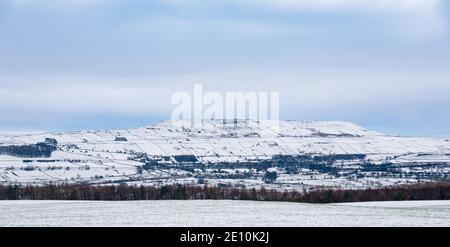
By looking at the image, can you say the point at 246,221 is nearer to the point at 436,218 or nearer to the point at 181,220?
the point at 181,220

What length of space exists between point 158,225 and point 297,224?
9.89 m

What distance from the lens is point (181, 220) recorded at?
6750 centimetres

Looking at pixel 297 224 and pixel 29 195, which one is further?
pixel 29 195

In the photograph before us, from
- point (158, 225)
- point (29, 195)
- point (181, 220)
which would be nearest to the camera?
point (158, 225)
